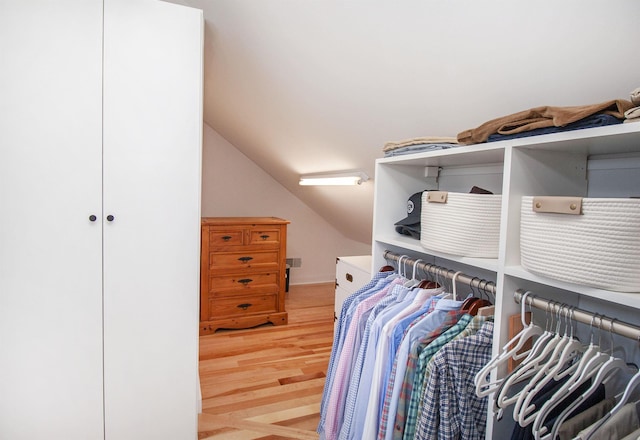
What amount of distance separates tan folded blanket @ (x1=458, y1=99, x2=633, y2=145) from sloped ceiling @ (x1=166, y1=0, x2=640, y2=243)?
0.22 metres

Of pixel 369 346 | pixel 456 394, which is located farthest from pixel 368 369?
pixel 456 394

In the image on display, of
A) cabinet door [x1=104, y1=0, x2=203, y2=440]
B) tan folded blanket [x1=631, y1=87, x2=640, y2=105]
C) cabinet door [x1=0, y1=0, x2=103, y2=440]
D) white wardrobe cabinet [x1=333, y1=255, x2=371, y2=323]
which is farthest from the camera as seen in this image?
white wardrobe cabinet [x1=333, y1=255, x2=371, y2=323]

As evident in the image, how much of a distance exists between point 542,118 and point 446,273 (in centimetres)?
63

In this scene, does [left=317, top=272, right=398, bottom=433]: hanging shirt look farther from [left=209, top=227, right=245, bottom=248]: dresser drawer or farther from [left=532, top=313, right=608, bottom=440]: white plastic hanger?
[left=209, top=227, right=245, bottom=248]: dresser drawer

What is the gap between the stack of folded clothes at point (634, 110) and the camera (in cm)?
70

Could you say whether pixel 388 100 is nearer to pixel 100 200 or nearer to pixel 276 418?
pixel 100 200

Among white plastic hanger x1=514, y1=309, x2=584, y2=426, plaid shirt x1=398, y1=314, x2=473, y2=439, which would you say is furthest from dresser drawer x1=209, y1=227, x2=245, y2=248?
white plastic hanger x1=514, y1=309, x2=584, y2=426

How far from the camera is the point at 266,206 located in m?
4.52

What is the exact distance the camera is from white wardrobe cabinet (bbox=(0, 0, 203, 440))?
1.53m

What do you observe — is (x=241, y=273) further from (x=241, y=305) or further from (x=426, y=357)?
(x=426, y=357)

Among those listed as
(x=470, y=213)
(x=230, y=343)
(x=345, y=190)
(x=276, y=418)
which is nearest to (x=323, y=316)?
(x=230, y=343)

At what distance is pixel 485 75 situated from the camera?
1197mm

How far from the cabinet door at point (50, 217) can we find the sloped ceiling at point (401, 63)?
2.57 feet

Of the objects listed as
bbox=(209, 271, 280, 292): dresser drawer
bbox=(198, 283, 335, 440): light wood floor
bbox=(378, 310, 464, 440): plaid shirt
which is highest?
bbox=(378, 310, 464, 440): plaid shirt
